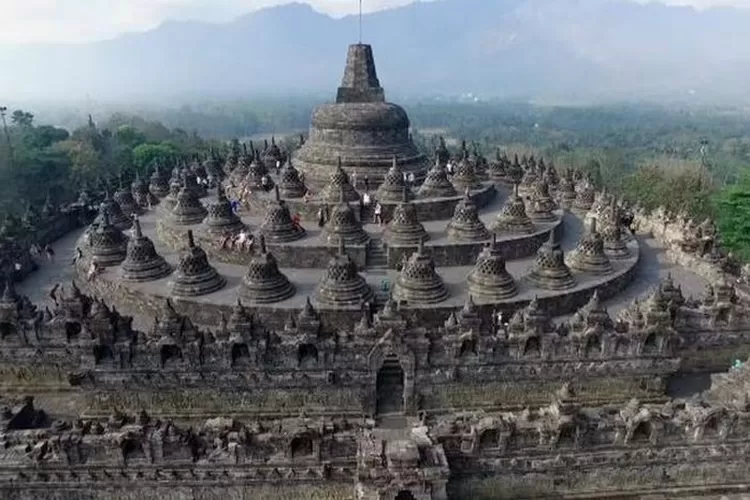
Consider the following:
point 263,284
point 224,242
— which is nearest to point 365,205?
point 224,242

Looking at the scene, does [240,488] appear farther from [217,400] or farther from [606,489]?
[606,489]

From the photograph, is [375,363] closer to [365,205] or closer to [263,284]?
[263,284]

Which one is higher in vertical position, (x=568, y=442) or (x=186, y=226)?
(x=186, y=226)

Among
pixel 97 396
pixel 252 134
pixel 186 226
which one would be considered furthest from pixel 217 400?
pixel 252 134

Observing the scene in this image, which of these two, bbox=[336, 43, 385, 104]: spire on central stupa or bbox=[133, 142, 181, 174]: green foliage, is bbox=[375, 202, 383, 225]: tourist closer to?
bbox=[336, 43, 385, 104]: spire on central stupa

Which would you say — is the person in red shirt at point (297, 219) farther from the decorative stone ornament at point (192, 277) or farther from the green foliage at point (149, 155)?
the green foliage at point (149, 155)

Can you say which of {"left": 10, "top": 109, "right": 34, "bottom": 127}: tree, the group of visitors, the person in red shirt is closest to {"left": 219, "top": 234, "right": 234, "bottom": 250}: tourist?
the group of visitors
